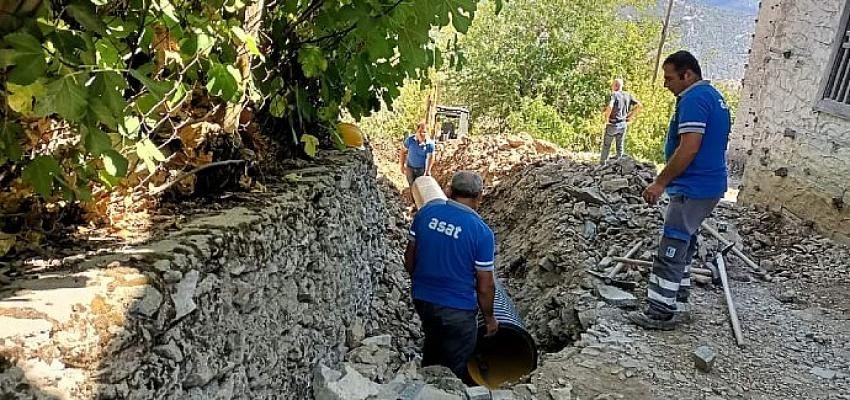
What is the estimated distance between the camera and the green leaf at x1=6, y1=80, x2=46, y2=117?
1455mm

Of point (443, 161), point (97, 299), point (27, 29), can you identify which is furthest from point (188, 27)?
point (443, 161)

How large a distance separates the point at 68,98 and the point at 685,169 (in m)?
3.45

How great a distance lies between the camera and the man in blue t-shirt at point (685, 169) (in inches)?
147

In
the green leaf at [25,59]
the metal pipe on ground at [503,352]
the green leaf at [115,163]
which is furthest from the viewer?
the metal pipe on ground at [503,352]

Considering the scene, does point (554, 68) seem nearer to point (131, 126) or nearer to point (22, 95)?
point (131, 126)

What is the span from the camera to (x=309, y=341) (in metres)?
3.03

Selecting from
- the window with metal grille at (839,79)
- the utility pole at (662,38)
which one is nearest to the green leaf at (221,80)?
the window with metal grille at (839,79)

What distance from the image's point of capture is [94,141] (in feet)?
4.75

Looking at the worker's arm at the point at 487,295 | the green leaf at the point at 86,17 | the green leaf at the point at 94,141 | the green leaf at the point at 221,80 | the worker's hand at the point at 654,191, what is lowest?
the worker's arm at the point at 487,295

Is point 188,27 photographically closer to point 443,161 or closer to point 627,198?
point 627,198

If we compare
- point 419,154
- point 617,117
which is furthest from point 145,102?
point 617,117

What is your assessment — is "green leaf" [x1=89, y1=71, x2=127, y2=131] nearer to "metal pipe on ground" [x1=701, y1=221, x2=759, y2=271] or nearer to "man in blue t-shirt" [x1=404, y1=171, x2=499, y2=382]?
"man in blue t-shirt" [x1=404, y1=171, x2=499, y2=382]

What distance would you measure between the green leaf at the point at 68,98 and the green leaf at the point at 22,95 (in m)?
0.13

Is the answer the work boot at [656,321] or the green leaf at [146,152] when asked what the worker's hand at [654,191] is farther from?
the green leaf at [146,152]
